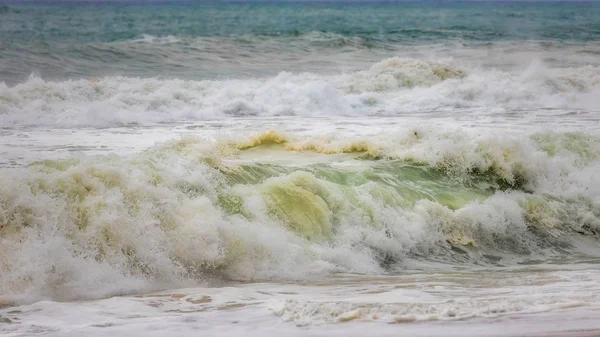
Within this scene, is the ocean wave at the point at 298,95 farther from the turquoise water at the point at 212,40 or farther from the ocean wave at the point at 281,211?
the ocean wave at the point at 281,211

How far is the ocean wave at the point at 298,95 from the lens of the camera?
334 inches

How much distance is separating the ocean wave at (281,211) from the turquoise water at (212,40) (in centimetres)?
559

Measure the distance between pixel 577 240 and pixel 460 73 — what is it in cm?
725

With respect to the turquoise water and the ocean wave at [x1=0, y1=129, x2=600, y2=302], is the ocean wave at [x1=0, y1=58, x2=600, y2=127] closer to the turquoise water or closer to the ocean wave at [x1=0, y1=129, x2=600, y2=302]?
the turquoise water

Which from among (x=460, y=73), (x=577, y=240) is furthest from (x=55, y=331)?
(x=460, y=73)

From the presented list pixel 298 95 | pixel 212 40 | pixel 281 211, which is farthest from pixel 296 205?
pixel 212 40

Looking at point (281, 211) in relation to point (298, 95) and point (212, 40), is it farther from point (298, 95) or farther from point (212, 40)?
point (212, 40)

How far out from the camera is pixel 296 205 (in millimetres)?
4781

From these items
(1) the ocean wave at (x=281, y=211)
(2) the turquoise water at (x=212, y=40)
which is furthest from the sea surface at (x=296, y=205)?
(2) the turquoise water at (x=212, y=40)

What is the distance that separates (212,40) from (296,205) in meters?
12.9

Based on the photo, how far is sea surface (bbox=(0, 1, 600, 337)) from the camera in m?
3.31

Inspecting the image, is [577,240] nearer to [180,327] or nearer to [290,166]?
[290,166]

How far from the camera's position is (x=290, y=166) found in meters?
5.75

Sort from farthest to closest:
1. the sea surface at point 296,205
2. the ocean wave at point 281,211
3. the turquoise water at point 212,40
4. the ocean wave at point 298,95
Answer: the turquoise water at point 212,40
the ocean wave at point 298,95
the ocean wave at point 281,211
the sea surface at point 296,205
